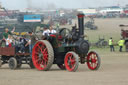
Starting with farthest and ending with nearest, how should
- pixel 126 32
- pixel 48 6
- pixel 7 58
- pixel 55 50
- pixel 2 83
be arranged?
pixel 48 6
pixel 126 32
pixel 7 58
pixel 55 50
pixel 2 83

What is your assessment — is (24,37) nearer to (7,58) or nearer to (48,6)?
(7,58)

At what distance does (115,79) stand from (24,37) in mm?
6012

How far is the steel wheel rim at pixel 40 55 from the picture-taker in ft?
43.3

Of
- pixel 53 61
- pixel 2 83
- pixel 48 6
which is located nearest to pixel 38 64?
pixel 53 61

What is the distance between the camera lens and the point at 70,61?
1274 centimetres

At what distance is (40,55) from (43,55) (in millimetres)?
199

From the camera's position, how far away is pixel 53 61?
13.6 meters

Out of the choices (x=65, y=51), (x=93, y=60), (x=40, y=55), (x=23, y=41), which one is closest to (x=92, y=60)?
(x=93, y=60)

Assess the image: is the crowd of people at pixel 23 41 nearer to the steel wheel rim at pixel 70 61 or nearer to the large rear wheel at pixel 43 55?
the large rear wheel at pixel 43 55

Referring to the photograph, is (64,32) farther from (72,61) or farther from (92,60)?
(92,60)

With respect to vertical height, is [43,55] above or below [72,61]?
above

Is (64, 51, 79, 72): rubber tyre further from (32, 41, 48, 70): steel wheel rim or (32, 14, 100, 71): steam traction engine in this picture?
(32, 41, 48, 70): steel wheel rim

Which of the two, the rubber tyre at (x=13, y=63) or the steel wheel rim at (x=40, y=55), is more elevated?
the steel wheel rim at (x=40, y=55)

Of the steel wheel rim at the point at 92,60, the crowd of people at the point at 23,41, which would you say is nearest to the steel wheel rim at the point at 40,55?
the crowd of people at the point at 23,41
